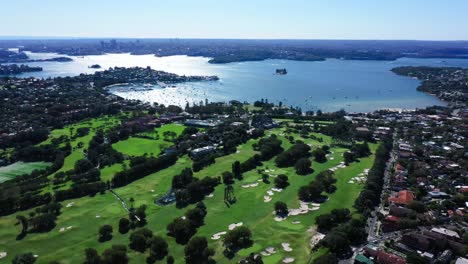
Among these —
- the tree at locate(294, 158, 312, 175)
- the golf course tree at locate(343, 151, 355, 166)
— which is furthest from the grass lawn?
the golf course tree at locate(343, 151, 355, 166)

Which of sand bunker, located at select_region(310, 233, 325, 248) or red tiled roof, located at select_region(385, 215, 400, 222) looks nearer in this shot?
sand bunker, located at select_region(310, 233, 325, 248)

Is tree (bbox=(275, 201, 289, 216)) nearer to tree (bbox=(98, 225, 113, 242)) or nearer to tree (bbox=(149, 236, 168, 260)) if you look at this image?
tree (bbox=(149, 236, 168, 260))

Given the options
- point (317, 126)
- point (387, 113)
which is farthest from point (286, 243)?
point (387, 113)

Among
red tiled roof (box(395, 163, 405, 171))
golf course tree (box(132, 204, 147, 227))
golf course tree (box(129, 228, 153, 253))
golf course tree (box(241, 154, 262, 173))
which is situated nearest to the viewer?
golf course tree (box(129, 228, 153, 253))

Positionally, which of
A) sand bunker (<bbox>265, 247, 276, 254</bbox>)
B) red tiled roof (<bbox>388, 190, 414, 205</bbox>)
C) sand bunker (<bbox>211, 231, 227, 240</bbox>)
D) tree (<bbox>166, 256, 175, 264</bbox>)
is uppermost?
red tiled roof (<bbox>388, 190, 414, 205</bbox>)

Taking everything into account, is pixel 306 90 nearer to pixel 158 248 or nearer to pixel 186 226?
pixel 186 226

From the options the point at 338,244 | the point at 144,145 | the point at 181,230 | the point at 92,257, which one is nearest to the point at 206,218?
the point at 181,230
